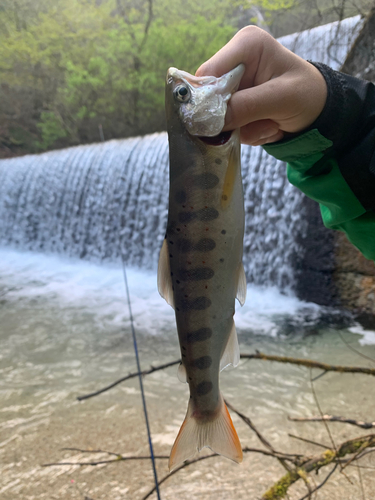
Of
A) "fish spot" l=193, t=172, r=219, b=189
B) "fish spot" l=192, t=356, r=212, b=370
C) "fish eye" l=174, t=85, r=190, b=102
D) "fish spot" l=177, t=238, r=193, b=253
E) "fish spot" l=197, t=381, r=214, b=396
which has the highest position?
"fish eye" l=174, t=85, r=190, b=102

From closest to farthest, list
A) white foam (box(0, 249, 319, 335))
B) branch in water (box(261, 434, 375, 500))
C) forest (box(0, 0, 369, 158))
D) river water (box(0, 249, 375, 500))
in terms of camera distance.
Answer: branch in water (box(261, 434, 375, 500)) → river water (box(0, 249, 375, 500)) → white foam (box(0, 249, 319, 335)) → forest (box(0, 0, 369, 158))

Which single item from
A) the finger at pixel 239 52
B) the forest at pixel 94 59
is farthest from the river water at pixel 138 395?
the forest at pixel 94 59

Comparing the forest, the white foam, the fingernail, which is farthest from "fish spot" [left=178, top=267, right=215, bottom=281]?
the forest

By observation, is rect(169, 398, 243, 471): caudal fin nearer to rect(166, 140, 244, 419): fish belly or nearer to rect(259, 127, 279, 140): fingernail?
rect(166, 140, 244, 419): fish belly

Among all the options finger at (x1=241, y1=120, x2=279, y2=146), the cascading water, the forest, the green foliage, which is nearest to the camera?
finger at (x1=241, y1=120, x2=279, y2=146)

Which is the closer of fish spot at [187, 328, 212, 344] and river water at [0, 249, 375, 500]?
fish spot at [187, 328, 212, 344]

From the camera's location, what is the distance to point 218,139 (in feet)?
2.14

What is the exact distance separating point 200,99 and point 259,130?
213mm

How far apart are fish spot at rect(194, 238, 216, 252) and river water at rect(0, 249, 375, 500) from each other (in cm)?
110

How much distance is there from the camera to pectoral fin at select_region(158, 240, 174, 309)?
2.24 ft

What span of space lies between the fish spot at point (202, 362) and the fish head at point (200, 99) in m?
0.39

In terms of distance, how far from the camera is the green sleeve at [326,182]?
0.83 metres

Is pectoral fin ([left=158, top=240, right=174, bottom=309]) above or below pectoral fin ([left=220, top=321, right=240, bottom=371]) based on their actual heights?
above

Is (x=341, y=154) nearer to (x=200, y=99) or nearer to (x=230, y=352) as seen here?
(x=200, y=99)
